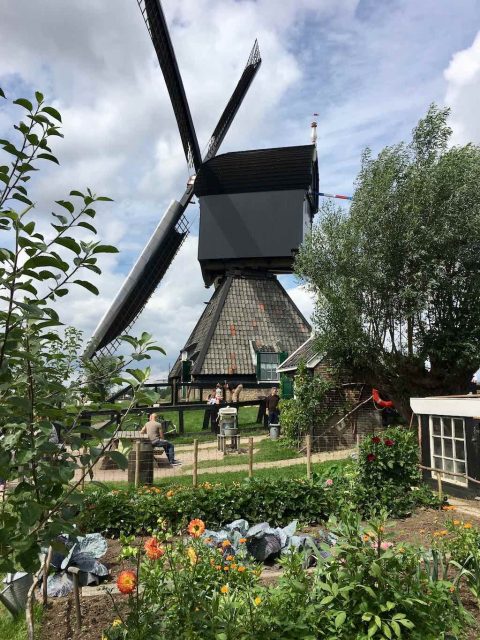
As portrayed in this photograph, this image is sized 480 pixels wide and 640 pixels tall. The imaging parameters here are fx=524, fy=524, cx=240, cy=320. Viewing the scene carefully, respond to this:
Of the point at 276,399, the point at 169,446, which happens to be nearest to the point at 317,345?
the point at 276,399

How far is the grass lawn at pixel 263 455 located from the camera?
40.0ft

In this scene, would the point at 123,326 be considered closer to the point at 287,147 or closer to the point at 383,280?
the point at 287,147

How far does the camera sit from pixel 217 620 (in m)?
2.99

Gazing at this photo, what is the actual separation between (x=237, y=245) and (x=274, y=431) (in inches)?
530

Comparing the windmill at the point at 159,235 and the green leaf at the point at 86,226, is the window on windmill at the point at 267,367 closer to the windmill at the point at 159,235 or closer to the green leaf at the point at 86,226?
the windmill at the point at 159,235

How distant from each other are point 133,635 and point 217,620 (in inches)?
19.2

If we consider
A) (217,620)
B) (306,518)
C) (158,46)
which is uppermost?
(158,46)

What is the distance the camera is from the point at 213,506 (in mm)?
6367

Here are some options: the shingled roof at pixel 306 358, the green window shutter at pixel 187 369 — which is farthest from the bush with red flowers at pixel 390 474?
the green window shutter at pixel 187 369

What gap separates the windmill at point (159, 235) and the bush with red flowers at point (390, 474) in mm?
20746

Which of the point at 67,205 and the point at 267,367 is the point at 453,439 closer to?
the point at 67,205

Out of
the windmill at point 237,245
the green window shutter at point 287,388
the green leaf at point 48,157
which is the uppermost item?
the windmill at point 237,245

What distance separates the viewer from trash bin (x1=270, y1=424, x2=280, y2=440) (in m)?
16.0

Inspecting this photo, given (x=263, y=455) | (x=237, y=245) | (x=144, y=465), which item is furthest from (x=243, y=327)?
(x=144, y=465)
